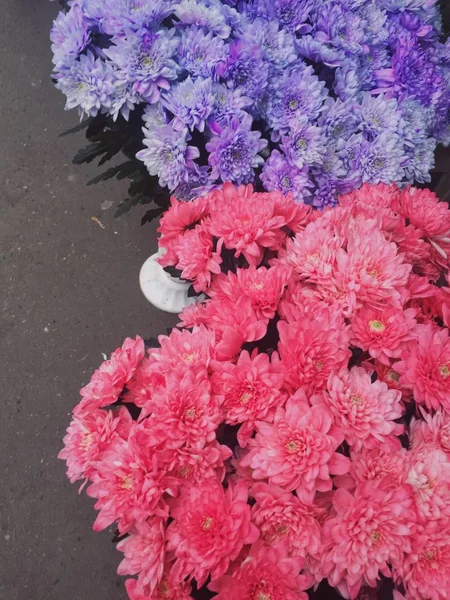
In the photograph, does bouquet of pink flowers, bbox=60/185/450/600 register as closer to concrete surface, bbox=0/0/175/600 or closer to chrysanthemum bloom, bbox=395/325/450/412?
chrysanthemum bloom, bbox=395/325/450/412

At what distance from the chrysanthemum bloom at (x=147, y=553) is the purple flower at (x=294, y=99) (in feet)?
2.41

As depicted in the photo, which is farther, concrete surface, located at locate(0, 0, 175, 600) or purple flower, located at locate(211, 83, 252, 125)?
concrete surface, located at locate(0, 0, 175, 600)

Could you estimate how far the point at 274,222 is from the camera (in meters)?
0.73

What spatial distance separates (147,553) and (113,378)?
0.73 ft

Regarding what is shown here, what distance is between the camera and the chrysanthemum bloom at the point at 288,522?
55cm

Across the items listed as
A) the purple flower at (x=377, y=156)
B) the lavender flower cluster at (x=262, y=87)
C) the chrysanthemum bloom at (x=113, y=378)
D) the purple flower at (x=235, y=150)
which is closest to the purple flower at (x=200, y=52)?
the lavender flower cluster at (x=262, y=87)

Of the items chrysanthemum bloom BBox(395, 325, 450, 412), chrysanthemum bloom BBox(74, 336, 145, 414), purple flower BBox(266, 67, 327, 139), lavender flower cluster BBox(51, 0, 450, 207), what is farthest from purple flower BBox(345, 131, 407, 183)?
chrysanthemum bloom BBox(74, 336, 145, 414)

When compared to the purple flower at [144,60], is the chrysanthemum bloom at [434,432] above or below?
below

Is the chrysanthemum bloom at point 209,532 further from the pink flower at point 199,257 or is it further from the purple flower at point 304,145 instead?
the purple flower at point 304,145

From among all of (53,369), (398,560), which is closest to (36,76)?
(53,369)

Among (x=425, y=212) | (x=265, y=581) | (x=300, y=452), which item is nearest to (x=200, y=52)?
(x=425, y=212)

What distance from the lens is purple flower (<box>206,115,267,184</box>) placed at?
905 mm

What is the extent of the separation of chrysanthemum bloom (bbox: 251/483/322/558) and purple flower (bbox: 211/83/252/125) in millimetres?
651

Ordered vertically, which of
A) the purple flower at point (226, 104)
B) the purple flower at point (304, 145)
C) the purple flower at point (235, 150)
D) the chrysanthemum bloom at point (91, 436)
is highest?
the purple flower at point (226, 104)
